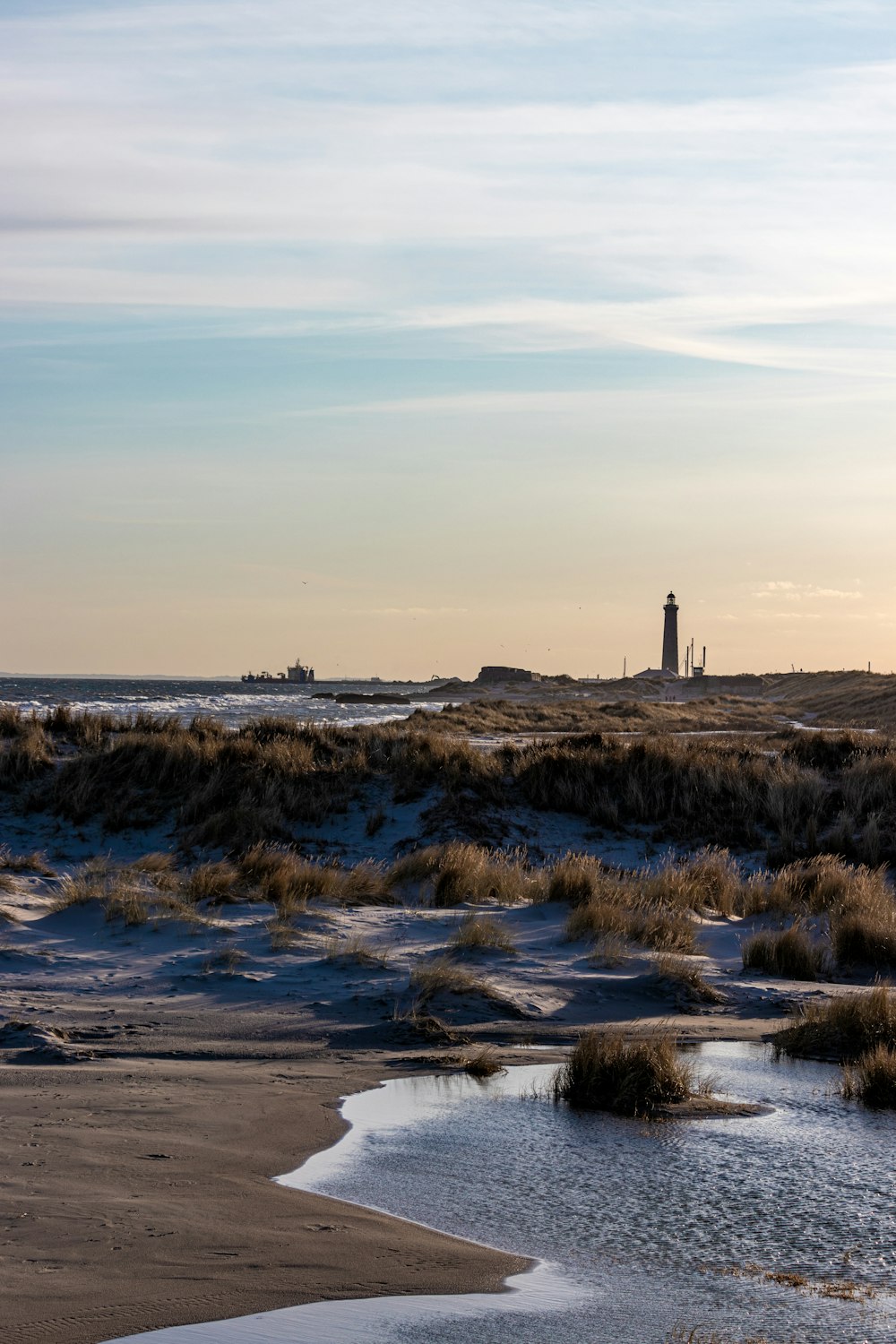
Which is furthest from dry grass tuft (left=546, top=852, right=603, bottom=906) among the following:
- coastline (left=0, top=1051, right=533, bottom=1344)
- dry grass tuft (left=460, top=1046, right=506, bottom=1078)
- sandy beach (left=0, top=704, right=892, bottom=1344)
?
coastline (left=0, top=1051, right=533, bottom=1344)

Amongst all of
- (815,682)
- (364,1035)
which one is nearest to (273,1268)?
(364,1035)

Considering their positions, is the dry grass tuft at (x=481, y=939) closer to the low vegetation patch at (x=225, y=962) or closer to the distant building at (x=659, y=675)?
the low vegetation patch at (x=225, y=962)

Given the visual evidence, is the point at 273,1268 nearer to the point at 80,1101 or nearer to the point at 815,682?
the point at 80,1101

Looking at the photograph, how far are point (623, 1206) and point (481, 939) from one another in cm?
614

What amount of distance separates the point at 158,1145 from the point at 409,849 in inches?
527

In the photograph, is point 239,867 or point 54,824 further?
point 54,824

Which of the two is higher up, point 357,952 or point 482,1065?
point 357,952

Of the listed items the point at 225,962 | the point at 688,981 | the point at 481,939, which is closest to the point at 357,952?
the point at 225,962

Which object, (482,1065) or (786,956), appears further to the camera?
(786,956)

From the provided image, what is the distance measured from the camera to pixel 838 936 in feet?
43.8

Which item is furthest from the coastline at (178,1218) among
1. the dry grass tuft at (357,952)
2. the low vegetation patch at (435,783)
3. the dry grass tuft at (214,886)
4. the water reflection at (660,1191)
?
the low vegetation patch at (435,783)

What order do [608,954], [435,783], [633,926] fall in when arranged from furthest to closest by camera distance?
[435,783], [633,926], [608,954]

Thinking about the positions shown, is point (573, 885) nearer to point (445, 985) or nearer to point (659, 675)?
point (445, 985)

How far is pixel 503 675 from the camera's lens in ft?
490
